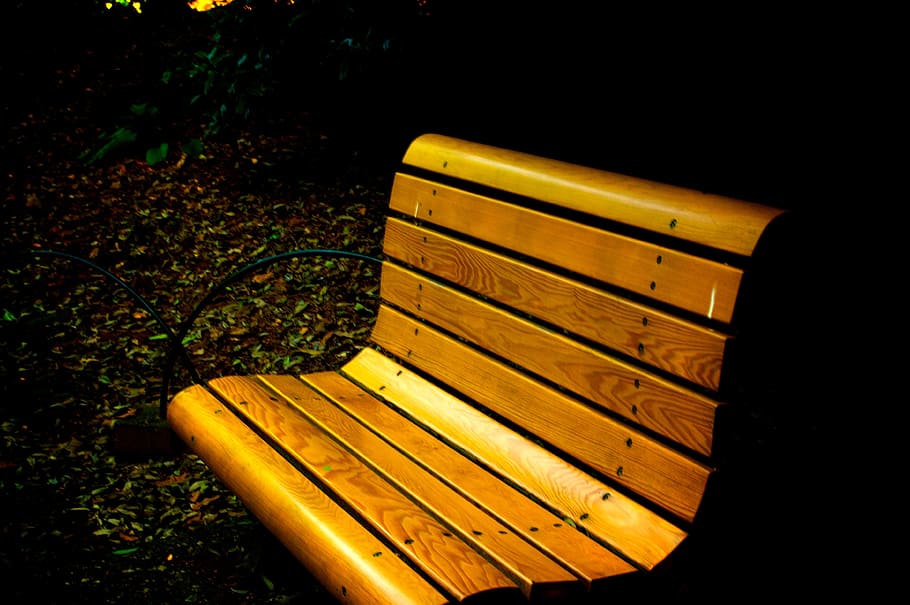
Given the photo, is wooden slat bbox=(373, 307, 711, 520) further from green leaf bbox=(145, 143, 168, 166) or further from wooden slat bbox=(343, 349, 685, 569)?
green leaf bbox=(145, 143, 168, 166)

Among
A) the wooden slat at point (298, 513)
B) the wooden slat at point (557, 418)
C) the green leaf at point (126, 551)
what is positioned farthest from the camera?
the green leaf at point (126, 551)

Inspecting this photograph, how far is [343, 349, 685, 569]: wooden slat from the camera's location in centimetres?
187

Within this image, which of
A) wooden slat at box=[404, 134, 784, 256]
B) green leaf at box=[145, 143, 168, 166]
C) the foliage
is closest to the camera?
wooden slat at box=[404, 134, 784, 256]

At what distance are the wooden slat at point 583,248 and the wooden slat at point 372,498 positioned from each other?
75cm

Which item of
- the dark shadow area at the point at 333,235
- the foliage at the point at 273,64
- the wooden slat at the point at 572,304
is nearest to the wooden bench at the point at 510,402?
the wooden slat at the point at 572,304

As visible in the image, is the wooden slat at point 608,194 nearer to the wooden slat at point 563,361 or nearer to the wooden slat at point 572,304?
the wooden slat at point 572,304

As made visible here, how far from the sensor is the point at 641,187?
1998mm

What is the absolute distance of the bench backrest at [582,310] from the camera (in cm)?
179

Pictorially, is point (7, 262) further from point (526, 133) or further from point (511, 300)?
point (526, 133)

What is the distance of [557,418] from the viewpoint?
7.06 ft

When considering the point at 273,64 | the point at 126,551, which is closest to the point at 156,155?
the point at 273,64

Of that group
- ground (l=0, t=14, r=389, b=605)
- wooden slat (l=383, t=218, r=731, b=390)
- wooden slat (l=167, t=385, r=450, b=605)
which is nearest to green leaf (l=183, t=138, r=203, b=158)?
ground (l=0, t=14, r=389, b=605)

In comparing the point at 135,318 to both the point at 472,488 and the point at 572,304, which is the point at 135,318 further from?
the point at 572,304

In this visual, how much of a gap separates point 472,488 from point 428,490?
0.13m
